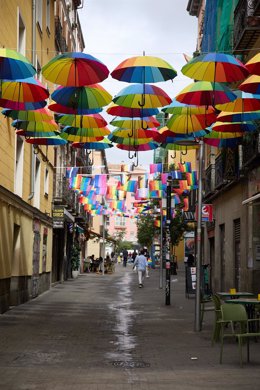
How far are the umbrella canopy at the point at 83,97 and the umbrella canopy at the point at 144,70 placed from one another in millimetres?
1131

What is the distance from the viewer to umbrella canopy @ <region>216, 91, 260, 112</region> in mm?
12234

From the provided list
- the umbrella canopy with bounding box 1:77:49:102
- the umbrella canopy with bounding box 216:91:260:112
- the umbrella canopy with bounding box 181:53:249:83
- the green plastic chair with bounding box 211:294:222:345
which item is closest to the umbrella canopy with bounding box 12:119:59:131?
the umbrella canopy with bounding box 1:77:49:102

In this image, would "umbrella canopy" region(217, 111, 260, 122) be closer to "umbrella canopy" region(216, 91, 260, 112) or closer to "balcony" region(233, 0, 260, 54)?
"umbrella canopy" region(216, 91, 260, 112)

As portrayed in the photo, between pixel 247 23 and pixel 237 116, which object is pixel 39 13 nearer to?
pixel 247 23

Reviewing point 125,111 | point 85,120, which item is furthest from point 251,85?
point 85,120

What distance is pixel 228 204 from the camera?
76.9ft

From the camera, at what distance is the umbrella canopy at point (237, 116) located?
1318cm

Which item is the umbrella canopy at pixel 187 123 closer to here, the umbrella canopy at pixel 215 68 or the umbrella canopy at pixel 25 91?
the umbrella canopy at pixel 215 68

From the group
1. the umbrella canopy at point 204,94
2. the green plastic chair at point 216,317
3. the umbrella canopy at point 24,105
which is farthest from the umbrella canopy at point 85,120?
the green plastic chair at point 216,317

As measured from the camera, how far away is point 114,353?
10562 mm

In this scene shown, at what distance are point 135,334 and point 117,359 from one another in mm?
3251

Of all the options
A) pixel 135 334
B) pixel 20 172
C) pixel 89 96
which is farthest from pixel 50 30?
pixel 135 334

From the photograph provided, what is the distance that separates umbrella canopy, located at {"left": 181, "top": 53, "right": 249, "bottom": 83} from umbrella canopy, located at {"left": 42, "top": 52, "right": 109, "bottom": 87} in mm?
1523

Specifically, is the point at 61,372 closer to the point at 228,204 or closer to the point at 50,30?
the point at 228,204
